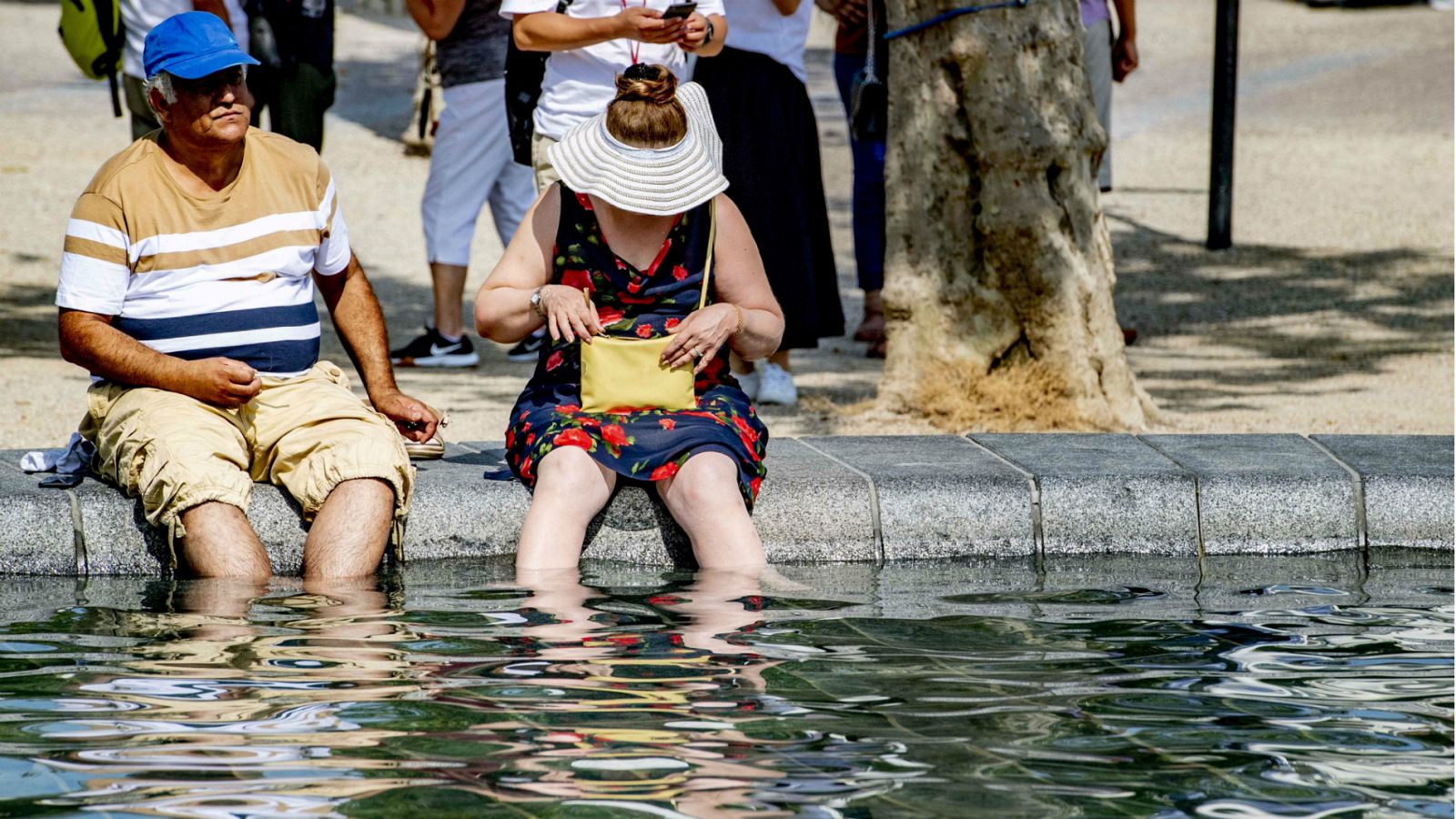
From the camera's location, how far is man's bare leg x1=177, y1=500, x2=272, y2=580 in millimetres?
4551

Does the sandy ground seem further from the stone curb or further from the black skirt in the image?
the stone curb

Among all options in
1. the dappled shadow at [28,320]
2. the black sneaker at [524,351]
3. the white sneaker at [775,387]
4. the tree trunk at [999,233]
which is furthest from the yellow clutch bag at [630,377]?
the dappled shadow at [28,320]

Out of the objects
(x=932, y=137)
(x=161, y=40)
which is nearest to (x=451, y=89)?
(x=932, y=137)

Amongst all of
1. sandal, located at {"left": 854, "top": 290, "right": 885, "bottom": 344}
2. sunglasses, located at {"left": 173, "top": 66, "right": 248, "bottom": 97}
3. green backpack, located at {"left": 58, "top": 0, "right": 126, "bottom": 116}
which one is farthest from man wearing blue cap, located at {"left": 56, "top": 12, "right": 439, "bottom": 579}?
sandal, located at {"left": 854, "top": 290, "right": 885, "bottom": 344}

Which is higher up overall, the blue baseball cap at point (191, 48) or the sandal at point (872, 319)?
the blue baseball cap at point (191, 48)

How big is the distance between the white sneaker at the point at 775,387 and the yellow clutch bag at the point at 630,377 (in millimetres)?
2200

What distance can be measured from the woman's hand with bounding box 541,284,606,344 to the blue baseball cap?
0.97 m

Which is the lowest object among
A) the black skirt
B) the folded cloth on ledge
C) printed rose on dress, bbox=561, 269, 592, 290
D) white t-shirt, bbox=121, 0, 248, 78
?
the folded cloth on ledge

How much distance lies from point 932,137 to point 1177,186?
805 cm

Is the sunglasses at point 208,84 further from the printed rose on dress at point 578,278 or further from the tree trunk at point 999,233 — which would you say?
the tree trunk at point 999,233

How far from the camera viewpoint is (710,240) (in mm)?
4957

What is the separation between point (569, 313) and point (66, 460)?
1.37 meters

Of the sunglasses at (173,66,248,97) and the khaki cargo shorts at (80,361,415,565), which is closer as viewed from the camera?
the khaki cargo shorts at (80,361,415,565)

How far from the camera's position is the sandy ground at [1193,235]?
7.43 m
